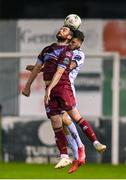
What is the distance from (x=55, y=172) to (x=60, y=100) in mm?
3593

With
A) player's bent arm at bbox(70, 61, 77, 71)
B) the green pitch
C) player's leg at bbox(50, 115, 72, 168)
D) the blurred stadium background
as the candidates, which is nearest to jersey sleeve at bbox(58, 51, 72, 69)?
player's bent arm at bbox(70, 61, 77, 71)

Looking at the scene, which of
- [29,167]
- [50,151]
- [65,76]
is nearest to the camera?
[65,76]

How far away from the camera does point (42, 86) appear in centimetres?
1830

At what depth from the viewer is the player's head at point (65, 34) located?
11.6 metres

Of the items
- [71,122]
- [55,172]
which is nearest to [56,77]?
[71,122]

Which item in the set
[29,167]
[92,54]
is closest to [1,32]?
[92,54]

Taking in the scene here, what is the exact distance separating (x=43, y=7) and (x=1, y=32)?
87 cm

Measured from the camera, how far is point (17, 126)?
18.3m

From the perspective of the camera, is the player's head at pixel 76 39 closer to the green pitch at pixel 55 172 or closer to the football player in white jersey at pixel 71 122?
the football player in white jersey at pixel 71 122

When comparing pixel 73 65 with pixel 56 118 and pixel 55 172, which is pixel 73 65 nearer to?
pixel 56 118

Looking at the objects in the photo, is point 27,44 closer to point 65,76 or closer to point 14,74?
point 14,74

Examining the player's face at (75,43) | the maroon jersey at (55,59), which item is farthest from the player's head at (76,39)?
the maroon jersey at (55,59)

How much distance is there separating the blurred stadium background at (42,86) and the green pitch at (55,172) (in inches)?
40.2

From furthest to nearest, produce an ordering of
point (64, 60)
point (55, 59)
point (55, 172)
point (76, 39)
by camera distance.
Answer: point (55, 172), point (76, 39), point (55, 59), point (64, 60)
